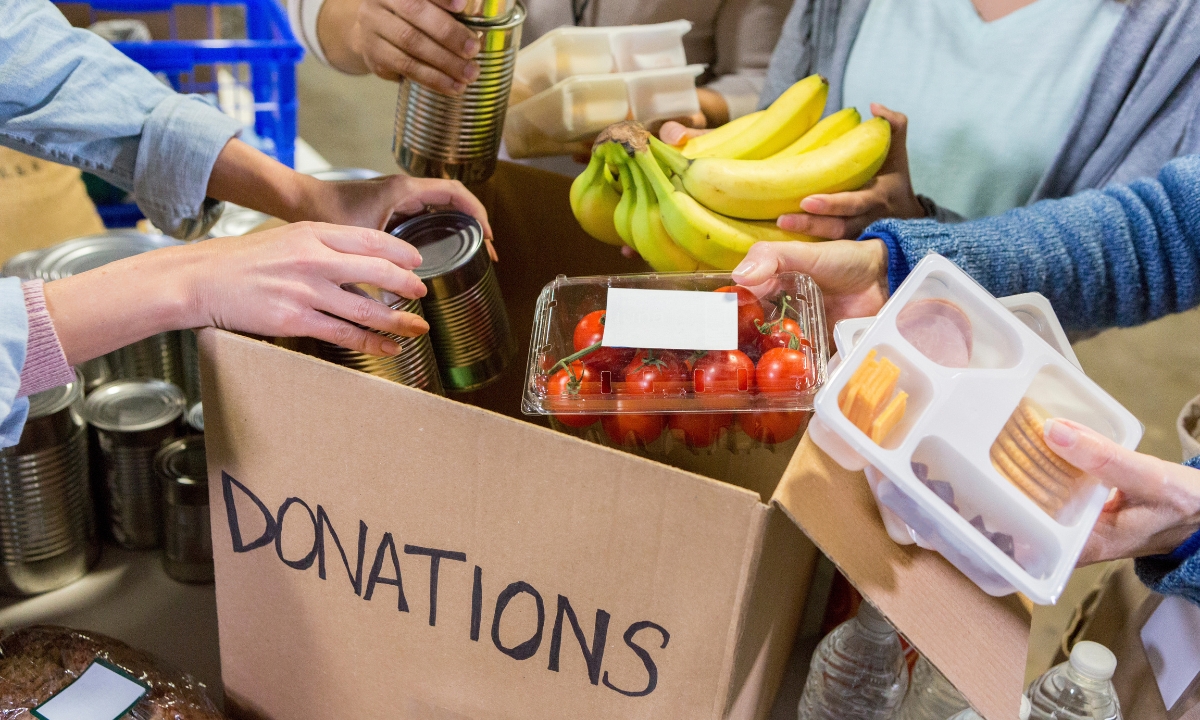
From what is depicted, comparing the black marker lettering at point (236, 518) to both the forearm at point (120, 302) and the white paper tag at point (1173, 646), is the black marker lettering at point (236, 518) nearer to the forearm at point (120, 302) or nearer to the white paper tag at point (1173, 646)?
the forearm at point (120, 302)

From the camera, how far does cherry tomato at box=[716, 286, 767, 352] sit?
30.6 inches

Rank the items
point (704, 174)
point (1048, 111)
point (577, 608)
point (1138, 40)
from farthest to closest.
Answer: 1. point (1048, 111)
2. point (1138, 40)
3. point (704, 174)
4. point (577, 608)

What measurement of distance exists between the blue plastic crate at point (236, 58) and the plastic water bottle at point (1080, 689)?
55.2 inches

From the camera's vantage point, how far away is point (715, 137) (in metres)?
1.09

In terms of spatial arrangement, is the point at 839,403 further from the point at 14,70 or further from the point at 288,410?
the point at 14,70

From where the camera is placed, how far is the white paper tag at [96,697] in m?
0.74

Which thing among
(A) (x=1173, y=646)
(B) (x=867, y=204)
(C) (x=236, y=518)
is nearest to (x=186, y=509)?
(C) (x=236, y=518)

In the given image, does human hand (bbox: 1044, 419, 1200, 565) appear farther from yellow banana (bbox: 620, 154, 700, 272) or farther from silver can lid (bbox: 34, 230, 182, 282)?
silver can lid (bbox: 34, 230, 182, 282)

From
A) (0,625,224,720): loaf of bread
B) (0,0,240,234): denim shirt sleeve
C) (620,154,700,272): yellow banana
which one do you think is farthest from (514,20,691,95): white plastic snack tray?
(0,625,224,720): loaf of bread

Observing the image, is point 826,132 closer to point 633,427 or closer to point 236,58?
point 633,427

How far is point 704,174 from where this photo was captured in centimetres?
94

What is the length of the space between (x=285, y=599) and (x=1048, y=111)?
3.74 ft

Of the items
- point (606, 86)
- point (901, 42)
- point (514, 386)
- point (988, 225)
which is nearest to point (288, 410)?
point (514, 386)

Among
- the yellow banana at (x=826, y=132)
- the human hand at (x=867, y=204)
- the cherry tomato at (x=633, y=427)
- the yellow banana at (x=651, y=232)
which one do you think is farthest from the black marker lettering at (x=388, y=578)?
the yellow banana at (x=826, y=132)
